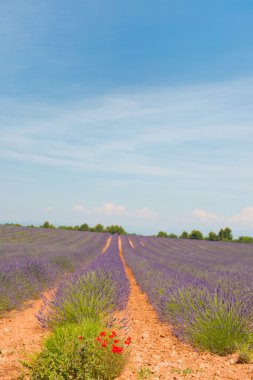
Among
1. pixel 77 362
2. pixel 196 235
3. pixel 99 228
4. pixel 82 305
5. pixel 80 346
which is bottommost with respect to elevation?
pixel 77 362

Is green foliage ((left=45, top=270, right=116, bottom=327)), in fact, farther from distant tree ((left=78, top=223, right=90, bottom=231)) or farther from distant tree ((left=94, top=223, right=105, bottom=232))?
distant tree ((left=94, top=223, right=105, bottom=232))

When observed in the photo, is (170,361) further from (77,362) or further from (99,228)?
(99,228)

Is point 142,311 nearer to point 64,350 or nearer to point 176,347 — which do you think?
point 176,347

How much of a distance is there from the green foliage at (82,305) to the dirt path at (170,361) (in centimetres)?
57

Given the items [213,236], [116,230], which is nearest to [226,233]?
[213,236]

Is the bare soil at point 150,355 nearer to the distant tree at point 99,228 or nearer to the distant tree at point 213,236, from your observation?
the distant tree at point 213,236

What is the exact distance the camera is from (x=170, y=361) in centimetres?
412

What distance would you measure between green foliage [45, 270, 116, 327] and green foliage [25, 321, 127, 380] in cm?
123

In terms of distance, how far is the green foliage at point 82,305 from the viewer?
17.0ft

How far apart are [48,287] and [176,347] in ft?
18.3

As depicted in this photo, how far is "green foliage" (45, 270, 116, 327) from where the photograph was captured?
518 centimetres

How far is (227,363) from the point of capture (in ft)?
12.9

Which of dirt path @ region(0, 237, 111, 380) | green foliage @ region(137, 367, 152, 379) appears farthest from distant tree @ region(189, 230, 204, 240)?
green foliage @ region(137, 367, 152, 379)

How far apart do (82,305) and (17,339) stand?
0.98 m
